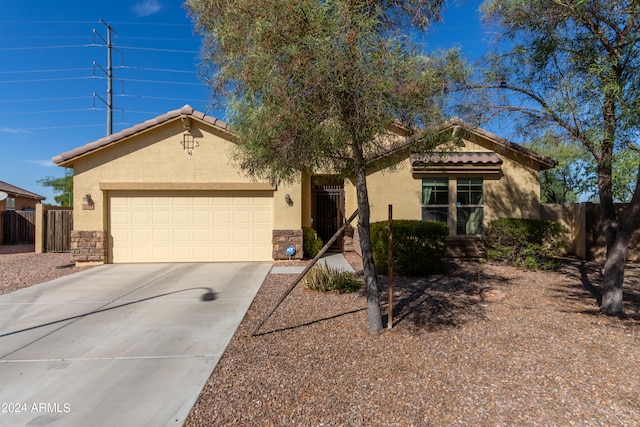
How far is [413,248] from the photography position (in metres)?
8.32

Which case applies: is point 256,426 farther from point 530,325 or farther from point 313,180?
point 313,180

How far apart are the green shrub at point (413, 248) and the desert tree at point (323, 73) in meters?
3.59

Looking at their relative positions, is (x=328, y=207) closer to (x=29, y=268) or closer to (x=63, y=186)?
(x=29, y=268)

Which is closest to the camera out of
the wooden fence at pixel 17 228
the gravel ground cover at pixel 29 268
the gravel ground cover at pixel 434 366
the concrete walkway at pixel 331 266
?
the gravel ground cover at pixel 434 366

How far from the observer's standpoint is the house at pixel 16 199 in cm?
2031

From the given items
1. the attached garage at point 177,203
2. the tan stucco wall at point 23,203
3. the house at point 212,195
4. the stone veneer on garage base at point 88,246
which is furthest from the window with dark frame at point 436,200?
the tan stucco wall at point 23,203

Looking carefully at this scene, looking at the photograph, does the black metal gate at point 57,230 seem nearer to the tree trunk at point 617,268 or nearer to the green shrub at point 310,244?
the green shrub at point 310,244

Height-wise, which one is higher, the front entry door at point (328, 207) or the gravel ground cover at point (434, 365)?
the front entry door at point (328, 207)

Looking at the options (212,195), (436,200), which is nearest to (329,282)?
(212,195)

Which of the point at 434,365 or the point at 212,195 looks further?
the point at 212,195

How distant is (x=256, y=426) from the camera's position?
9.53 feet

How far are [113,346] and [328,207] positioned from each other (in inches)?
352

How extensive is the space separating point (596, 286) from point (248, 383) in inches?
305

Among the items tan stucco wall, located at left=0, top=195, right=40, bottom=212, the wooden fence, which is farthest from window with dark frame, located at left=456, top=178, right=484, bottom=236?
Answer: tan stucco wall, located at left=0, top=195, right=40, bottom=212
